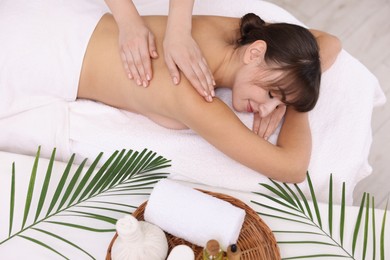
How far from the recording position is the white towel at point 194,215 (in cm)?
95

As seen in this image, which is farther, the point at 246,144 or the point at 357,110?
the point at 357,110

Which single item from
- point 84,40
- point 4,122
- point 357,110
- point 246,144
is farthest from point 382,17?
point 4,122

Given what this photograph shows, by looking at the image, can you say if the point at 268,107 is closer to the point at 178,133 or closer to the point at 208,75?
the point at 208,75

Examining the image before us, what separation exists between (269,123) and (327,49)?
0.32m

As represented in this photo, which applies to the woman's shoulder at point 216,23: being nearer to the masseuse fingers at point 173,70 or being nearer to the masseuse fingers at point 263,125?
the masseuse fingers at point 173,70

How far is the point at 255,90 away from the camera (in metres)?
A: 1.21

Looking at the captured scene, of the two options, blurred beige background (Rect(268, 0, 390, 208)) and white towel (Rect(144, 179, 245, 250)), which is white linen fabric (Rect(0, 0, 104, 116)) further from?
blurred beige background (Rect(268, 0, 390, 208))

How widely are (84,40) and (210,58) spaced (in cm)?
39

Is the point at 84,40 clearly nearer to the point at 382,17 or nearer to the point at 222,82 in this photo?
the point at 222,82

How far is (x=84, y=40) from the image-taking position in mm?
1294

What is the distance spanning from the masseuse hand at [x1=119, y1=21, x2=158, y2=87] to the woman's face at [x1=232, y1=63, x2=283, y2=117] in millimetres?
260

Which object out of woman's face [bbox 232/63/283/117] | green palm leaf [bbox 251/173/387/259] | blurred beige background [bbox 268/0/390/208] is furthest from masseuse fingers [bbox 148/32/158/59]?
blurred beige background [bbox 268/0/390/208]

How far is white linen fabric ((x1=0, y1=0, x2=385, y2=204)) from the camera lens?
1.29 meters

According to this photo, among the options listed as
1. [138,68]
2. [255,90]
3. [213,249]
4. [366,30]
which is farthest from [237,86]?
[366,30]
